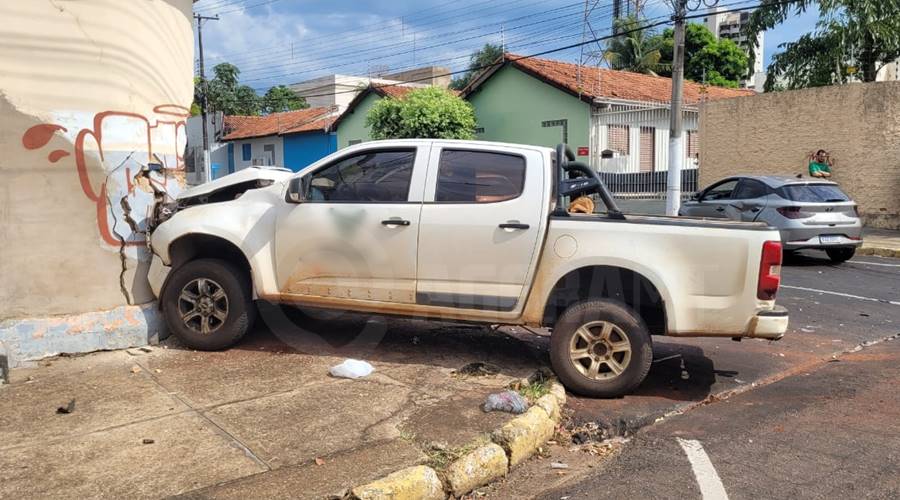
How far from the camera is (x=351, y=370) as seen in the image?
554 centimetres

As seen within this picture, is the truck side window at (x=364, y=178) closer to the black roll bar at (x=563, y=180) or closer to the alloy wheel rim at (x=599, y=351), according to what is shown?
the black roll bar at (x=563, y=180)

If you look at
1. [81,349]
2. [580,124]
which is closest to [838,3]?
[580,124]

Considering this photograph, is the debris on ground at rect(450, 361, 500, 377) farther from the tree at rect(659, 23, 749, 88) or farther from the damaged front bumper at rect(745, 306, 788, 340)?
the tree at rect(659, 23, 749, 88)

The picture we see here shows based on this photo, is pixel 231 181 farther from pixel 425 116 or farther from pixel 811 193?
pixel 425 116

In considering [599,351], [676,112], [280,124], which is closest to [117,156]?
[599,351]

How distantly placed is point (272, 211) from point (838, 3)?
18378 mm

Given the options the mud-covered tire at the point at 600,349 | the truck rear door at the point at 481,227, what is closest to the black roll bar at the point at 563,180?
the truck rear door at the point at 481,227

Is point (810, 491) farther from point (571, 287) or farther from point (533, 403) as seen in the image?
point (571, 287)

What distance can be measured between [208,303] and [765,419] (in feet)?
14.7

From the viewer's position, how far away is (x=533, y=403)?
4902mm

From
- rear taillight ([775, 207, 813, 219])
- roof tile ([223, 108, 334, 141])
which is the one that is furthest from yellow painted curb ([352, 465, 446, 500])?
roof tile ([223, 108, 334, 141])

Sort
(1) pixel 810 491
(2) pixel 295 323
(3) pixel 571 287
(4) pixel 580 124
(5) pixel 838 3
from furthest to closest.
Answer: (4) pixel 580 124 → (5) pixel 838 3 → (2) pixel 295 323 → (3) pixel 571 287 → (1) pixel 810 491

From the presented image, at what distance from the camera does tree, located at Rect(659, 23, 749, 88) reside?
129 feet

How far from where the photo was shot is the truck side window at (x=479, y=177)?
18.2 ft
